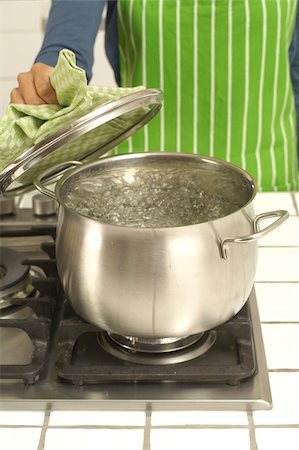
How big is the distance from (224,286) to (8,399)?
0.71ft

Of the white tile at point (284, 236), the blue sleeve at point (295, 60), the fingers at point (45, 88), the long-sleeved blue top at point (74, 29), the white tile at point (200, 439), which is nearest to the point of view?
the white tile at point (200, 439)

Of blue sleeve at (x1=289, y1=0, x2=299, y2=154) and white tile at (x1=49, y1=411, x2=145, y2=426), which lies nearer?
white tile at (x1=49, y1=411, x2=145, y2=426)

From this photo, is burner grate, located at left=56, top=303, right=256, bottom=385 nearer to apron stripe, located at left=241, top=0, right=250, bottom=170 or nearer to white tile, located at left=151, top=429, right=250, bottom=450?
white tile, located at left=151, top=429, right=250, bottom=450

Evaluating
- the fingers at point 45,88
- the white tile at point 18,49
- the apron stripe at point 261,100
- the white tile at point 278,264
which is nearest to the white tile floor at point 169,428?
the white tile at point 278,264

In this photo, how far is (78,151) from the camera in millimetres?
833

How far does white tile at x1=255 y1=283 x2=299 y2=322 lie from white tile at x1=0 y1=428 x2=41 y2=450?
28cm

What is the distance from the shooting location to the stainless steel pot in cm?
61

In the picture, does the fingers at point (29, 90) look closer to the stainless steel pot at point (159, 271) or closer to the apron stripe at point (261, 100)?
the stainless steel pot at point (159, 271)

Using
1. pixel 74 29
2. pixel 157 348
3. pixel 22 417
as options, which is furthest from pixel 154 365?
pixel 74 29

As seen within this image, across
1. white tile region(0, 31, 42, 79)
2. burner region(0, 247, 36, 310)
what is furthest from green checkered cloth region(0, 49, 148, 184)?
white tile region(0, 31, 42, 79)

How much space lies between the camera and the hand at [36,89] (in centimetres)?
80

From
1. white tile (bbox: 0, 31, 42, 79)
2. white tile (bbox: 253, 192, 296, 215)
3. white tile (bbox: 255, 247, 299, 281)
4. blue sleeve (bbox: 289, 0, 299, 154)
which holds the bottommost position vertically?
white tile (bbox: 0, 31, 42, 79)

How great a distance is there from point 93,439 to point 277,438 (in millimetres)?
153

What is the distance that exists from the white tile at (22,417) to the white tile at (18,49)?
1804 mm
